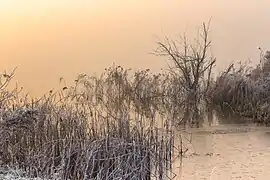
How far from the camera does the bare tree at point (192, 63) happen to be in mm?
14816

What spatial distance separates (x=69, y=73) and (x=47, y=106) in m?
9.26

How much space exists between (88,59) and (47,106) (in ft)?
35.6

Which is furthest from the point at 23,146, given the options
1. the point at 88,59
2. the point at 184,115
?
the point at 88,59

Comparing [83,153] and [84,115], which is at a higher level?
[84,115]

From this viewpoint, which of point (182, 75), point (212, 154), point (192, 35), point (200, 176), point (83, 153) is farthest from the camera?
point (192, 35)

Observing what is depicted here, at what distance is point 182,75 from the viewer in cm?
1540

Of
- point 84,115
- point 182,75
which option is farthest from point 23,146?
point 182,75

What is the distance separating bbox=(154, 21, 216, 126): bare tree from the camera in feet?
48.6

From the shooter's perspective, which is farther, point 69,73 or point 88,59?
point 88,59

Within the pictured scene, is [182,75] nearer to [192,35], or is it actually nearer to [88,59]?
[192,35]

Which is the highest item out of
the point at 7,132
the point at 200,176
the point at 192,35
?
the point at 192,35

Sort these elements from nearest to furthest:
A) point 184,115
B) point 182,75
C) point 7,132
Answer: point 7,132, point 184,115, point 182,75

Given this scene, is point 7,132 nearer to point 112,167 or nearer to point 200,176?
point 112,167

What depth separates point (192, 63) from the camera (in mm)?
15797
